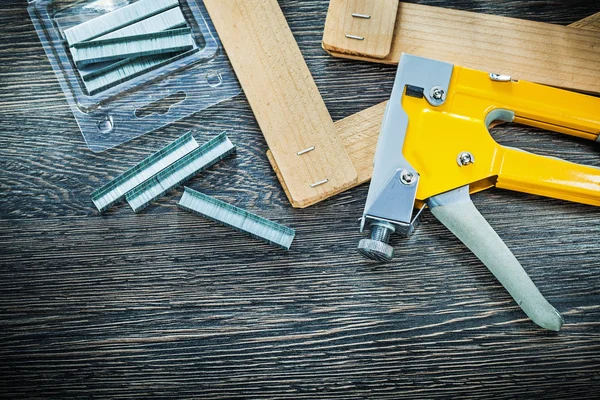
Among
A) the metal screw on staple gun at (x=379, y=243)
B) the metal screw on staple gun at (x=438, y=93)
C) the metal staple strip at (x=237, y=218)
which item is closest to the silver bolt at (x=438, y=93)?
the metal screw on staple gun at (x=438, y=93)

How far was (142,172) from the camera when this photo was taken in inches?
44.8

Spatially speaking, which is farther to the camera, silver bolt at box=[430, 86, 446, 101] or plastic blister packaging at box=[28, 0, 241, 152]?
plastic blister packaging at box=[28, 0, 241, 152]

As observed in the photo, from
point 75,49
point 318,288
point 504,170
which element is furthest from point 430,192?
point 75,49

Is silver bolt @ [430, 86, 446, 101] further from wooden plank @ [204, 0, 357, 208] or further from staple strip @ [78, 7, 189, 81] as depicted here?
staple strip @ [78, 7, 189, 81]

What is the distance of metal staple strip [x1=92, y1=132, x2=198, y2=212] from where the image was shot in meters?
1.13

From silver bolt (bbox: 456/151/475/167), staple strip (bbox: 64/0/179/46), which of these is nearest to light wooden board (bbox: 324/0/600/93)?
silver bolt (bbox: 456/151/475/167)

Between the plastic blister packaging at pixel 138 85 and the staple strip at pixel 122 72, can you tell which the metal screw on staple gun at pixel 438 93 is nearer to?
the plastic blister packaging at pixel 138 85

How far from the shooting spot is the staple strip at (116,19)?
119 centimetres

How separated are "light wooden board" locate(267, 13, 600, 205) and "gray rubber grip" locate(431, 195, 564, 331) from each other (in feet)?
0.49

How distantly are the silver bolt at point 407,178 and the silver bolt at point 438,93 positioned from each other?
143mm

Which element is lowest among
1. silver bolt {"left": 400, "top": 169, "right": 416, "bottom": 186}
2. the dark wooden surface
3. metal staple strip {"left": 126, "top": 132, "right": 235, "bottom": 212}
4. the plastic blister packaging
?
the dark wooden surface

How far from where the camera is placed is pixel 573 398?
3.45 feet

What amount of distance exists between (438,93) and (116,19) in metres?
0.61

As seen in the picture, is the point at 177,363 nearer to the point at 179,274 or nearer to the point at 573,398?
the point at 179,274
